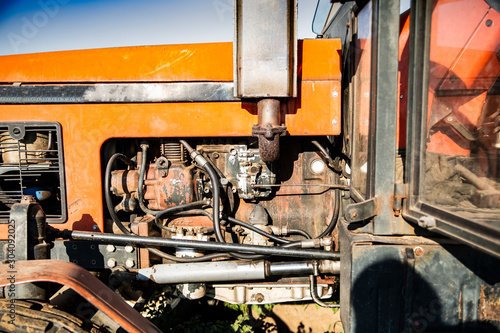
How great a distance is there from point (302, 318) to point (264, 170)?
4.88ft

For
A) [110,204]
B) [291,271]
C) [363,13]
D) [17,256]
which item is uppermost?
[363,13]

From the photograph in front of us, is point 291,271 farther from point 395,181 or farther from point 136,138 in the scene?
point 136,138

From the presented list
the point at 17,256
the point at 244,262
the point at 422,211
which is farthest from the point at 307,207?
the point at 17,256

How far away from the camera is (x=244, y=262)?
1.94m

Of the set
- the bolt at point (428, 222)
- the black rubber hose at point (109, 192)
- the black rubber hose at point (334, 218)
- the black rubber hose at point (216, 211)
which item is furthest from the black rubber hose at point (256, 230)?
the bolt at point (428, 222)

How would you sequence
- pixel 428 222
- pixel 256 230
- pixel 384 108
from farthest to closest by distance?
1. pixel 256 230
2. pixel 384 108
3. pixel 428 222

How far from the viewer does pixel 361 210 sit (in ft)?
4.41

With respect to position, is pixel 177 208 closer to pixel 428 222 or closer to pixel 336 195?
pixel 336 195

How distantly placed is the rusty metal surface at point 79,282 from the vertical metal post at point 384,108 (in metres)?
1.09

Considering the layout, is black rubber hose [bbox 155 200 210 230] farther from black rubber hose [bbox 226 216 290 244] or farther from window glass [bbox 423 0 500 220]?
window glass [bbox 423 0 500 220]

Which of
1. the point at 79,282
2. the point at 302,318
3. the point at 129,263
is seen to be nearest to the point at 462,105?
the point at 79,282

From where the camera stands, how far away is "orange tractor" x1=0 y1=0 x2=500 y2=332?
1.31m

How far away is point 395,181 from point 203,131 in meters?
1.03

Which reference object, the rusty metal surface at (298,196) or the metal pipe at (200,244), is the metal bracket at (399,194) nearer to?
the metal pipe at (200,244)
